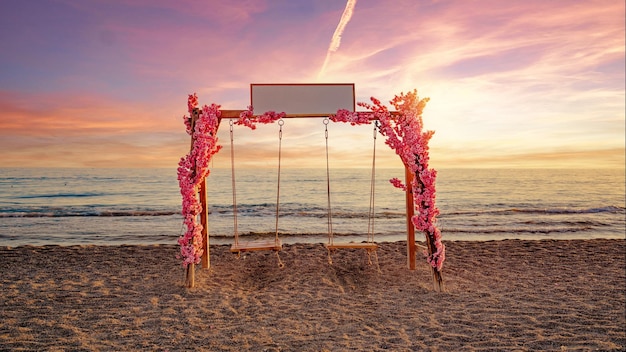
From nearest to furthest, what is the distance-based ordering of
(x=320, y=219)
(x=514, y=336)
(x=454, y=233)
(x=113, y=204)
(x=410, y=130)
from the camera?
1. (x=514, y=336)
2. (x=410, y=130)
3. (x=454, y=233)
4. (x=320, y=219)
5. (x=113, y=204)

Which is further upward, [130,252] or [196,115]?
[196,115]

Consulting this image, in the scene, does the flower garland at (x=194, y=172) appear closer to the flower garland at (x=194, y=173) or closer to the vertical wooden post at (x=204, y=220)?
the flower garland at (x=194, y=173)

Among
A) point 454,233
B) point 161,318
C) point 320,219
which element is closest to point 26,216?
point 320,219

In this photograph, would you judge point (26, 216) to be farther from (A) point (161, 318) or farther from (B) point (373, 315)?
(B) point (373, 315)

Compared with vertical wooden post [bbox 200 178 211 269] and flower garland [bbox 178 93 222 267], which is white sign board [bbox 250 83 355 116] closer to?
flower garland [bbox 178 93 222 267]

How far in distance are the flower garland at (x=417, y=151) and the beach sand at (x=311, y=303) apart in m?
0.91

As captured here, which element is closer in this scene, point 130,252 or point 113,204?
point 130,252

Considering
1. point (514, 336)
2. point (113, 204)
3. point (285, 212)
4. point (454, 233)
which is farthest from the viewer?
point (113, 204)

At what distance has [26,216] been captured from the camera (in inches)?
673

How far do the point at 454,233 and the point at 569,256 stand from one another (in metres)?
4.55

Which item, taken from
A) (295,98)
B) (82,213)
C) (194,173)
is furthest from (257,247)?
(82,213)

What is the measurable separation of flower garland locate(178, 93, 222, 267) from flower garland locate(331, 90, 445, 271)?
2.55 m

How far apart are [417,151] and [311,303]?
277cm

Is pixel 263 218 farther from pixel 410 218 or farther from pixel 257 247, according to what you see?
pixel 410 218
